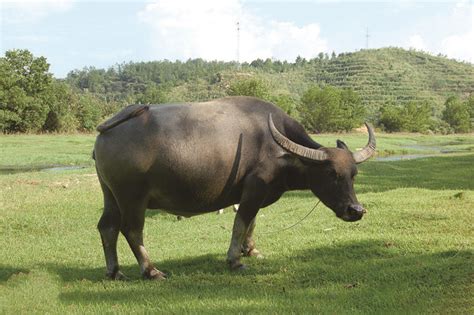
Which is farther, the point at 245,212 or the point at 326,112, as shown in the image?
the point at 326,112

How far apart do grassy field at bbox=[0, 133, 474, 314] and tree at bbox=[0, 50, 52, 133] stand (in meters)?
32.6

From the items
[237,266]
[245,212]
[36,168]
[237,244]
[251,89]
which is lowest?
[36,168]

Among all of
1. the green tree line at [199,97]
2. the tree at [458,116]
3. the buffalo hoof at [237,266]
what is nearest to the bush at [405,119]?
the green tree line at [199,97]

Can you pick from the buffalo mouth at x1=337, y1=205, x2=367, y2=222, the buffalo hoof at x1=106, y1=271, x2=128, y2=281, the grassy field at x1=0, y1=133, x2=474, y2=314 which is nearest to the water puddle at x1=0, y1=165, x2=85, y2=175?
the grassy field at x1=0, y1=133, x2=474, y2=314

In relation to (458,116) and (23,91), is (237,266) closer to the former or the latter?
(23,91)

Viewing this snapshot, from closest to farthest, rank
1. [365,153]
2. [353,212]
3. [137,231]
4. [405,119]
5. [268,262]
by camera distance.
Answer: [353,212] → [137,231] → [365,153] → [268,262] → [405,119]

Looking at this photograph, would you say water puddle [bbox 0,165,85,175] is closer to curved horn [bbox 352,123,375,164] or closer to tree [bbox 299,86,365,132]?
curved horn [bbox 352,123,375,164]

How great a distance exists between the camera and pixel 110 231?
21.0 ft

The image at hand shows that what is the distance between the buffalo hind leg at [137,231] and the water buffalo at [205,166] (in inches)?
0.5

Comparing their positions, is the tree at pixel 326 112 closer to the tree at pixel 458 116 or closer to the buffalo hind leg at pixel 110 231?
the tree at pixel 458 116

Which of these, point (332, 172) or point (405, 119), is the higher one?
point (332, 172)

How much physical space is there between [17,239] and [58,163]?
1796 cm

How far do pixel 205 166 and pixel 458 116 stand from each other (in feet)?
258

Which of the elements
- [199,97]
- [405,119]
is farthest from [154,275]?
[199,97]
